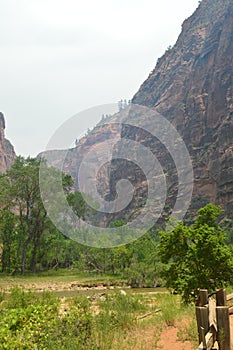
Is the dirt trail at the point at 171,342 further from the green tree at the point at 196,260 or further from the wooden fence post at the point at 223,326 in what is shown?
the green tree at the point at 196,260

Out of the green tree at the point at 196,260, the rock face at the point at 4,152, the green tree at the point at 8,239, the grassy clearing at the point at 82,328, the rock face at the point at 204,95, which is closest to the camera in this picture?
the grassy clearing at the point at 82,328

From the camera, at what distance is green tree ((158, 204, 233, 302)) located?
12.4 meters

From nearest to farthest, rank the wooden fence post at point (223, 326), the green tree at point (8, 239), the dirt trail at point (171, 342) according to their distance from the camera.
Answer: the wooden fence post at point (223, 326) < the dirt trail at point (171, 342) < the green tree at point (8, 239)

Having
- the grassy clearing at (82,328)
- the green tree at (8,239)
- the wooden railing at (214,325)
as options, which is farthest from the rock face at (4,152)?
the wooden railing at (214,325)

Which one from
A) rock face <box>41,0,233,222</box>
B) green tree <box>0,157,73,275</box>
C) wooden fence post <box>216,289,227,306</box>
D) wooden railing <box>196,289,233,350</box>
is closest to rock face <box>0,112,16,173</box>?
rock face <box>41,0,233,222</box>

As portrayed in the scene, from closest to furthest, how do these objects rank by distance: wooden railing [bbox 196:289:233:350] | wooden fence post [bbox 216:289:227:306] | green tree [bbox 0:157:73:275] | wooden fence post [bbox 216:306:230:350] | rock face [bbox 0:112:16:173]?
wooden railing [bbox 196:289:233:350] < wooden fence post [bbox 216:306:230:350] < wooden fence post [bbox 216:289:227:306] < green tree [bbox 0:157:73:275] < rock face [bbox 0:112:16:173]

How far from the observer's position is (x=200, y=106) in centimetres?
8269

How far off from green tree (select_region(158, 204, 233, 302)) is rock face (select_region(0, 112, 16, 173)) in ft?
342

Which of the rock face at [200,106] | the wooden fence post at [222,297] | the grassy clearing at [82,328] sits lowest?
the grassy clearing at [82,328]

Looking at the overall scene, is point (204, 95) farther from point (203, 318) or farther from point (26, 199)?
point (203, 318)

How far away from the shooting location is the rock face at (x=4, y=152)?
116375 mm

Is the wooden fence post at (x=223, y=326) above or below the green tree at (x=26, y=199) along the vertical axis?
below

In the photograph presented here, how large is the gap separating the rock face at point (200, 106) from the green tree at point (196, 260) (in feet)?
129

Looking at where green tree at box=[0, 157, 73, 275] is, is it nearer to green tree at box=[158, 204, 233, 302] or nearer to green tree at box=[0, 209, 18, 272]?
green tree at box=[0, 209, 18, 272]
